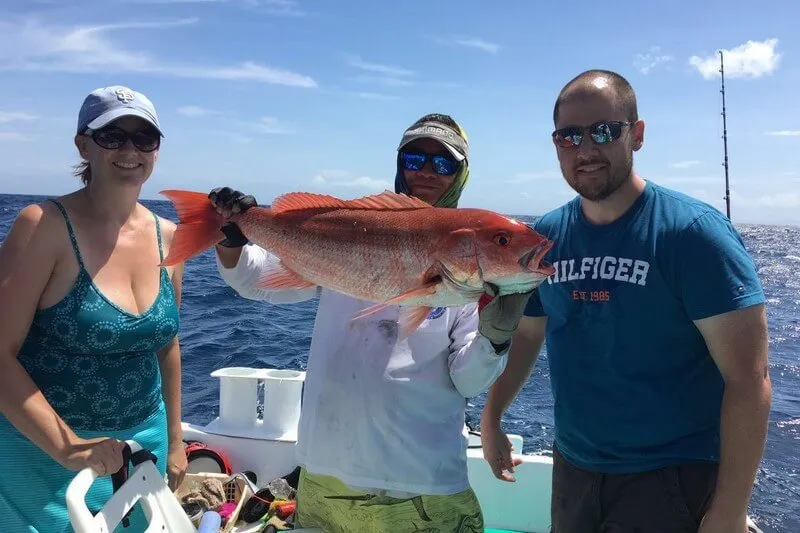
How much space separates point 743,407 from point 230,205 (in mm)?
2458

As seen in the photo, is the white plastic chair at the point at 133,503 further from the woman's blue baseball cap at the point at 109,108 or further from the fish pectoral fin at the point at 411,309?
the woman's blue baseball cap at the point at 109,108

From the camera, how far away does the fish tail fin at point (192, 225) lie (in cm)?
274

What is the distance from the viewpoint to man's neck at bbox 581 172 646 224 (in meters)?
3.00

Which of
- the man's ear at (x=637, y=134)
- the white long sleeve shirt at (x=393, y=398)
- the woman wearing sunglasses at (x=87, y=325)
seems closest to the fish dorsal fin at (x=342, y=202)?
the white long sleeve shirt at (x=393, y=398)

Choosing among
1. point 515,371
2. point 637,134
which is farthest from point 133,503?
point 637,134

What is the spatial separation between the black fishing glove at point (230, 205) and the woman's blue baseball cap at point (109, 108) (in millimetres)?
516

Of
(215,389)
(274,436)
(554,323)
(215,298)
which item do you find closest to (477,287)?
(554,323)

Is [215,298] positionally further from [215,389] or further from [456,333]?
[456,333]

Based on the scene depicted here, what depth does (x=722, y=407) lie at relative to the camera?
2629 millimetres

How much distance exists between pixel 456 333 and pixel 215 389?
7.91m

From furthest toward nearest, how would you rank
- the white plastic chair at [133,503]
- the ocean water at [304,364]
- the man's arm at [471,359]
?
the ocean water at [304,364], the man's arm at [471,359], the white plastic chair at [133,503]

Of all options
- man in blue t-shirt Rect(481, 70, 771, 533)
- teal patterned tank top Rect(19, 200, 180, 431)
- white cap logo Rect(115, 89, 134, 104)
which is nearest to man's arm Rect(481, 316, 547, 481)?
man in blue t-shirt Rect(481, 70, 771, 533)

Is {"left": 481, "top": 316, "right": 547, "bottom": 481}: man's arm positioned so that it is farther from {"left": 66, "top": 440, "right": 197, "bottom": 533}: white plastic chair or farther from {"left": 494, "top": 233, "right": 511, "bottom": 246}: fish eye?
{"left": 66, "top": 440, "right": 197, "bottom": 533}: white plastic chair

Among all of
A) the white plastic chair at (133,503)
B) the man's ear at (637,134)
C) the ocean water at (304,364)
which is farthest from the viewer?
the ocean water at (304,364)
